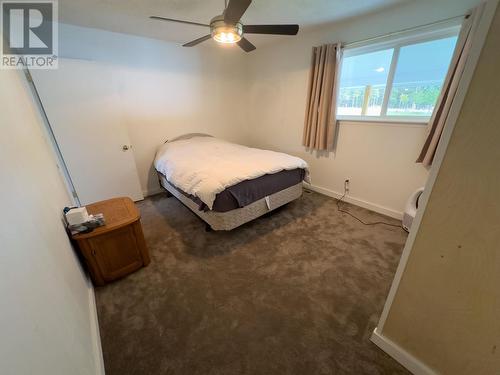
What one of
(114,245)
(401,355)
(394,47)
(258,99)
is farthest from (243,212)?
(258,99)

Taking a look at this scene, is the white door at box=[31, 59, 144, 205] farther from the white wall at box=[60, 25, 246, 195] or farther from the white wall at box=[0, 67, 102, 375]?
the white wall at box=[0, 67, 102, 375]

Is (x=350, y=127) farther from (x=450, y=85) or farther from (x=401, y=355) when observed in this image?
(x=401, y=355)

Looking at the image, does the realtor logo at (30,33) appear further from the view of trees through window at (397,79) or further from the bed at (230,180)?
the view of trees through window at (397,79)

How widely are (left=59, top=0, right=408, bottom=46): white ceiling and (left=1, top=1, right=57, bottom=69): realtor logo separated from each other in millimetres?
153

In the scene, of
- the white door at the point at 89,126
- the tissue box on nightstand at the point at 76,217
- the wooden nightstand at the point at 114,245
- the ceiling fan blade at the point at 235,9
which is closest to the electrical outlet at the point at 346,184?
the ceiling fan blade at the point at 235,9

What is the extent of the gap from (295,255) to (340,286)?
0.47 m

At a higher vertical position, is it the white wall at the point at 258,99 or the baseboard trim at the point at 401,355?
the white wall at the point at 258,99

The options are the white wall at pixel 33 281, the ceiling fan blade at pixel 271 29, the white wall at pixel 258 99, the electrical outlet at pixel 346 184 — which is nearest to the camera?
the white wall at pixel 33 281

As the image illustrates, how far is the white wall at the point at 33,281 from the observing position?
60 cm

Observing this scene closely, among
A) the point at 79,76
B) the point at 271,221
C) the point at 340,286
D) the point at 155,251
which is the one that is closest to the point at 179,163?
the point at 155,251

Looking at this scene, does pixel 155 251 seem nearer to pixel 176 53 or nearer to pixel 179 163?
pixel 179 163

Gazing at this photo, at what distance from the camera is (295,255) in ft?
6.59

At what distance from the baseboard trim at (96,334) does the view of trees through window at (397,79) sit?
3372 millimetres

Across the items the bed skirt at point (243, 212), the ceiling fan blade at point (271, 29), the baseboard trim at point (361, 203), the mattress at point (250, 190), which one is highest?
the ceiling fan blade at point (271, 29)
